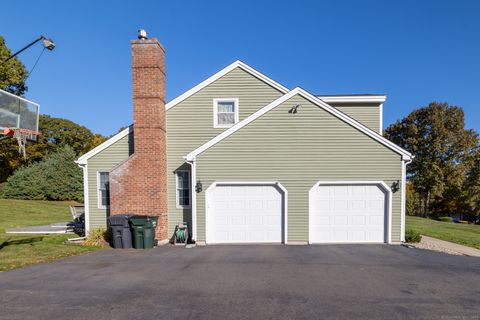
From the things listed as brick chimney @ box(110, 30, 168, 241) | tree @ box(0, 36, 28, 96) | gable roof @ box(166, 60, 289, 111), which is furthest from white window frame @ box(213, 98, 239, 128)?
tree @ box(0, 36, 28, 96)

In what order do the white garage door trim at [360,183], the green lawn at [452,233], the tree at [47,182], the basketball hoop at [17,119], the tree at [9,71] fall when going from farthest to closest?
the tree at [47,182], the tree at [9,71], the green lawn at [452,233], the white garage door trim at [360,183], the basketball hoop at [17,119]

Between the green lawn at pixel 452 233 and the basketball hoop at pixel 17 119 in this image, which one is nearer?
the basketball hoop at pixel 17 119

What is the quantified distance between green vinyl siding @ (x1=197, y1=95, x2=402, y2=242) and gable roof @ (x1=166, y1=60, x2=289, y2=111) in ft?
7.52

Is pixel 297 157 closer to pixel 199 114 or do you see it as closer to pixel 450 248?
pixel 199 114

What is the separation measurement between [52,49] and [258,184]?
27.2 ft

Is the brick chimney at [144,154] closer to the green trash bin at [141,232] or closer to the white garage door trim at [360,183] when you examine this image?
the green trash bin at [141,232]

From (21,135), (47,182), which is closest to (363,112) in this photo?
(21,135)

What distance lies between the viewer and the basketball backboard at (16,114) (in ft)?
28.5

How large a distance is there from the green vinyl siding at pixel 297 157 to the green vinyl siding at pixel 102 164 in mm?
3851

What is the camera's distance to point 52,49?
8.41 metres

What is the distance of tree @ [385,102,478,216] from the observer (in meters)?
30.1

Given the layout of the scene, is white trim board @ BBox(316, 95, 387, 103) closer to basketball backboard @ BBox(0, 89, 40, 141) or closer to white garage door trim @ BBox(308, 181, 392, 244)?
white garage door trim @ BBox(308, 181, 392, 244)

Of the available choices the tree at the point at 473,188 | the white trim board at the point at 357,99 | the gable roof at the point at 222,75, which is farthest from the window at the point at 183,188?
the tree at the point at 473,188

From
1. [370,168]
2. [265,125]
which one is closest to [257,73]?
[265,125]
